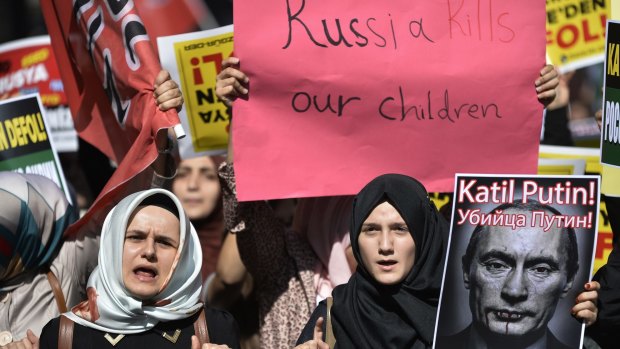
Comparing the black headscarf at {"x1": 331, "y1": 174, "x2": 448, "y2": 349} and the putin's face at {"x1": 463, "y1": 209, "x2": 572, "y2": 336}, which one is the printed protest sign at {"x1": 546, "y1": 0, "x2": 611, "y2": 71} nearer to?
the black headscarf at {"x1": 331, "y1": 174, "x2": 448, "y2": 349}

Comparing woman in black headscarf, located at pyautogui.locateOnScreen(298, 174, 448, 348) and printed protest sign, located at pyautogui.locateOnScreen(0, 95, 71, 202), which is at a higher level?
printed protest sign, located at pyautogui.locateOnScreen(0, 95, 71, 202)

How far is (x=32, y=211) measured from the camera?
14.0ft

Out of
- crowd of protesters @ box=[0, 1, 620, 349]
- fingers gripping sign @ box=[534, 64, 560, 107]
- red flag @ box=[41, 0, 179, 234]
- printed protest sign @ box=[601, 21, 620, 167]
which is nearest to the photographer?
crowd of protesters @ box=[0, 1, 620, 349]

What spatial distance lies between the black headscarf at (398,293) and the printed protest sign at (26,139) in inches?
67.8

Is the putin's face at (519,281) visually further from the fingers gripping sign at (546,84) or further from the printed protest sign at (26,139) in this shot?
the printed protest sign at (26,139)

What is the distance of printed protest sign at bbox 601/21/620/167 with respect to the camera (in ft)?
14.4

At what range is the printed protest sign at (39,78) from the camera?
6945 millimetres

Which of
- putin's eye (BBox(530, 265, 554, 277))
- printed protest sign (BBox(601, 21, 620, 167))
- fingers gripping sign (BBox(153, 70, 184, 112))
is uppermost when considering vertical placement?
fingers gripping sign (BBox(153, 70, 184, 112))

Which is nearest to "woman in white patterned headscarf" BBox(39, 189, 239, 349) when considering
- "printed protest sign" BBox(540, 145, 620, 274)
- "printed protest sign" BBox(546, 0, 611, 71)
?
"printed protest sign" BBox(540, 145, 620, 274)

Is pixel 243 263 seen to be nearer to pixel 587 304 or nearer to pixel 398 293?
pixel 398 293

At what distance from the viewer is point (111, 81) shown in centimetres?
484

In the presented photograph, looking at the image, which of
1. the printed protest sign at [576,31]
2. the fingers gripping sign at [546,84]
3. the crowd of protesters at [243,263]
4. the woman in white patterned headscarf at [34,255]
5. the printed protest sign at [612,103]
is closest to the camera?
the crowd of protesters at [243,263]

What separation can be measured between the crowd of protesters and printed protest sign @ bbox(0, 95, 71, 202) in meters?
0.60

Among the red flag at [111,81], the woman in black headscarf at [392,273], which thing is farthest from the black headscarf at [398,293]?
the red flag at [111,81]
